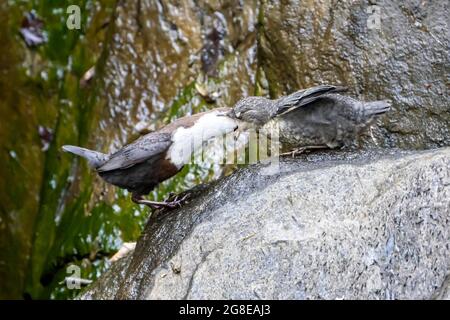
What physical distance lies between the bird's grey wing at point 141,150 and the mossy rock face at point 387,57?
151 centimetres

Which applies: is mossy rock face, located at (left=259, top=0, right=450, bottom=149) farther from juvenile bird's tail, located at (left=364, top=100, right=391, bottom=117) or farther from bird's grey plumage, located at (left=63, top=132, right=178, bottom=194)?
bird's grey plumage, located at (left=63, top=132, right=178, bottom=194)

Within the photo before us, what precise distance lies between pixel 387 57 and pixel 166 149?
1756 millimetres

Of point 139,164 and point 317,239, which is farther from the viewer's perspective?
point 139,164

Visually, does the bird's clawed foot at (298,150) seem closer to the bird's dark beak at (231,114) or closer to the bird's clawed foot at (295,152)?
the bird's clawed foot at (295,152)

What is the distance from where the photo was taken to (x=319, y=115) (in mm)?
4430

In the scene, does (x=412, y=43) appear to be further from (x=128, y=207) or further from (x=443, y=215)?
(x=128, y=207)

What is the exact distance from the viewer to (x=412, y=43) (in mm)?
5051

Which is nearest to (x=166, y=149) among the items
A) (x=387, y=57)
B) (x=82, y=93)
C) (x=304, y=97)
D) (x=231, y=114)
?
(x=231, y=114)

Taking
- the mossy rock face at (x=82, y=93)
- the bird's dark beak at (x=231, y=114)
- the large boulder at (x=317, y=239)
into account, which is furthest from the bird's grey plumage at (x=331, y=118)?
the mossy rock face at (x=82, y=93)

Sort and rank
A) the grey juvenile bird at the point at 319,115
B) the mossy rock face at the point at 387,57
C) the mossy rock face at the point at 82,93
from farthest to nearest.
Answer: the mossy rock face at the point at 82,93, the mossy rock face at the point at 387,57, the grey juvenile bird at the point at 319,115

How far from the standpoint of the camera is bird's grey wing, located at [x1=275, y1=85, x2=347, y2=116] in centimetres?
426

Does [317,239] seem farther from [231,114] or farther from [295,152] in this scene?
[231,114]

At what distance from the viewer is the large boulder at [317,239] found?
3189 mm
